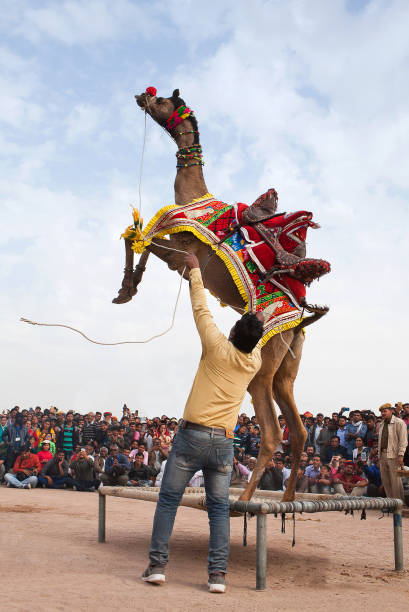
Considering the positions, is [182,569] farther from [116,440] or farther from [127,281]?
[116,440]

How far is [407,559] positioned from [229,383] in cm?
350

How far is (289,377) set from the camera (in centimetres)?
654

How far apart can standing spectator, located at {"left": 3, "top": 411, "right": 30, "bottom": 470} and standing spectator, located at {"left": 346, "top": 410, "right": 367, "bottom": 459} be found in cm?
978

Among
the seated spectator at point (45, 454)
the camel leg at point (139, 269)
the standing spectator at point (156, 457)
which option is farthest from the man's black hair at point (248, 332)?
the seated spectator at point (45, 454)

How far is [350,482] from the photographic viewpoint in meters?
13.0

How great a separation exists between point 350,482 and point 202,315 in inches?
369

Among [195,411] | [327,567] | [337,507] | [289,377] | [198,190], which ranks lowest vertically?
[327,567]

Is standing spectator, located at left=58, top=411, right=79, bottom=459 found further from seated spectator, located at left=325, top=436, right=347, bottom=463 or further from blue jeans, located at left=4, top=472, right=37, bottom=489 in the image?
seated spectator, located at left=325, top=436, right=347, bottom=463

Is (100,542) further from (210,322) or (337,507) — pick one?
(210,322)

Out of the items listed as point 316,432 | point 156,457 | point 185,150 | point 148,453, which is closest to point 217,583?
point 185,150

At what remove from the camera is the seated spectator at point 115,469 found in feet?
51.7

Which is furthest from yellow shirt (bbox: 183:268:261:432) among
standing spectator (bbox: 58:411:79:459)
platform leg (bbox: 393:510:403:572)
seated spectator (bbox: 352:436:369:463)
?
standing spectator (bbox: 58:411:79:459)

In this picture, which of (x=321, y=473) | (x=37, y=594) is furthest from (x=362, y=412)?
(x=37, y=594)

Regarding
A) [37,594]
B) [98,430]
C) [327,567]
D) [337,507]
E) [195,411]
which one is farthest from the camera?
[98,430]
